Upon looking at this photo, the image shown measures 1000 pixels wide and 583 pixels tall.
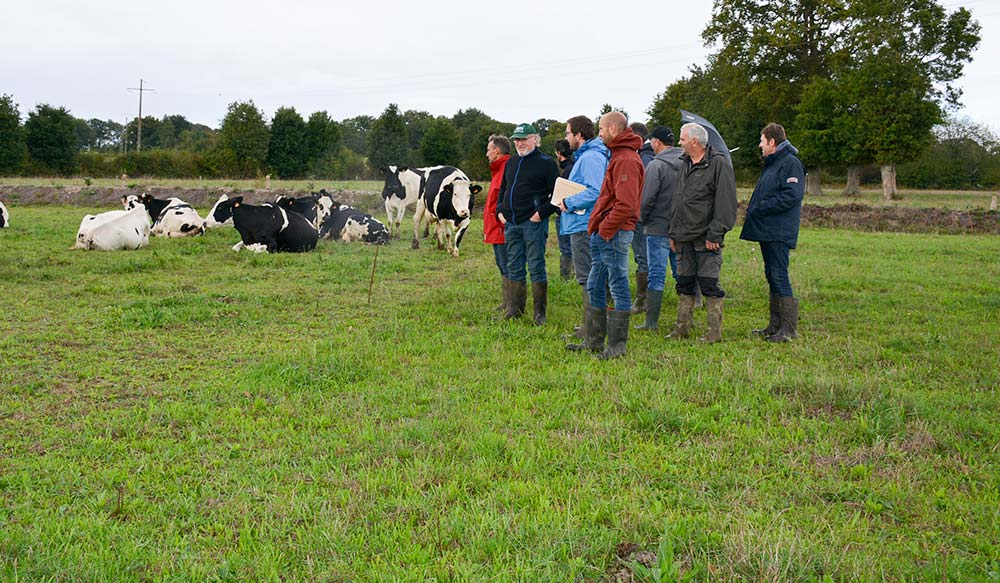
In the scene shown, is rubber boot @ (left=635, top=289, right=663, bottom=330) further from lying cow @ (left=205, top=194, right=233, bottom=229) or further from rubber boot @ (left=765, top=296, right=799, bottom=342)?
lying cow @ (left=205, top=194, right=233, bottom=229)

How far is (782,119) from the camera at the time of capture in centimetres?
4256

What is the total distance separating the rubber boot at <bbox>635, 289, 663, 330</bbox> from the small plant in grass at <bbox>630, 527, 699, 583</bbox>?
512cm

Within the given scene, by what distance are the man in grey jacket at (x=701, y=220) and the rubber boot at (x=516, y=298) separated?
5.87ft

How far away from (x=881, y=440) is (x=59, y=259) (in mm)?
12537

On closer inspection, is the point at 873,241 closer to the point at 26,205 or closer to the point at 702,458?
the point at 702,458

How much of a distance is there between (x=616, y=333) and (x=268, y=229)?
959 centimetres

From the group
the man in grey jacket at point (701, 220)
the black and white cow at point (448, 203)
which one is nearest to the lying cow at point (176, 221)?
the black and white cow at point (448, 203)

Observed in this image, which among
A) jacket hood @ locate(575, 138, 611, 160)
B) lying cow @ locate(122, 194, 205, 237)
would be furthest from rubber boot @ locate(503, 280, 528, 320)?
lying cow @ locate(122, 194, 205, 237)

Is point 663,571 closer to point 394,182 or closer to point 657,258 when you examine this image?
point 657,258

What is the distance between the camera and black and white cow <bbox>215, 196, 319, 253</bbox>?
14281 millimetres

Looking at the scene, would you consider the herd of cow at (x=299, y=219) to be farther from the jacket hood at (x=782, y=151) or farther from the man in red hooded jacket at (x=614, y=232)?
the jacket hood at (x=782, y=151)

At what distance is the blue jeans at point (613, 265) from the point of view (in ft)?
21.9

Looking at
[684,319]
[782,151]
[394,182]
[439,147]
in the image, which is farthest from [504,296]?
[439,147]

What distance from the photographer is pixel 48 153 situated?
53.9 m
